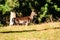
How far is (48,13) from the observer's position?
3194 cm

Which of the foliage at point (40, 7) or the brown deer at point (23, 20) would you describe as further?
the foliage at point (40, 7)

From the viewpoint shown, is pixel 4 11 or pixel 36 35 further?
pixel 4 11

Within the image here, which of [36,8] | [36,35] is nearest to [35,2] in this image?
[36,8]

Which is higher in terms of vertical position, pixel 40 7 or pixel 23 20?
pixel 40 7

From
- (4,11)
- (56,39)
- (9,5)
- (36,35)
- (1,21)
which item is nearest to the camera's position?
(56,39)

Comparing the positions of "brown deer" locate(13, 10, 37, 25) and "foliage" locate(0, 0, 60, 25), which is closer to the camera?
"brown deer" locate(13, 10, 37, 25)

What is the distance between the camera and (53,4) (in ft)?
104

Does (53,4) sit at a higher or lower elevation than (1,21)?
higher

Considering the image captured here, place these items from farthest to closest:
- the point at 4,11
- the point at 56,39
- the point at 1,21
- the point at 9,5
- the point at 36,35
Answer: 1. the point at 1,21
2. the point at 4,11
3. the point at 9,5
4. the point at 36,35
5. the point at 56,39

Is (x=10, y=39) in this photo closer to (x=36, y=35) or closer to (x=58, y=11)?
(x=36, y=35)

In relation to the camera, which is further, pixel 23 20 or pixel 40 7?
pixel 40 7

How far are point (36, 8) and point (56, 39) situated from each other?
16749mm

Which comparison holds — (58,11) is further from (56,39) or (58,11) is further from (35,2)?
(56,39)

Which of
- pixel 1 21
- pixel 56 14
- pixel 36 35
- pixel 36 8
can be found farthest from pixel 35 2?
pixel 36 35
